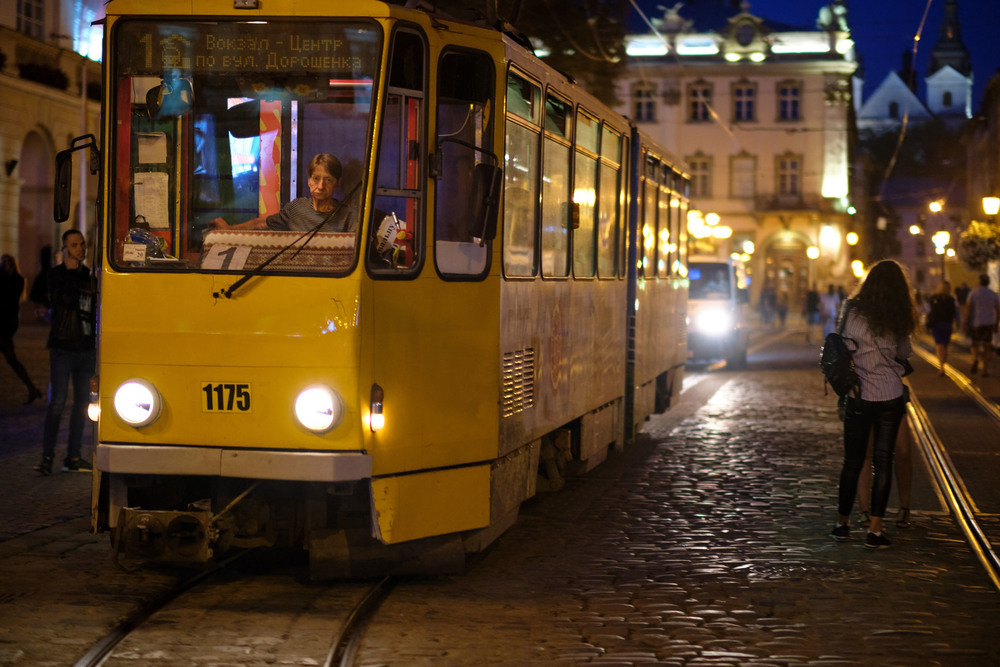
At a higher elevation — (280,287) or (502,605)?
(280,287)

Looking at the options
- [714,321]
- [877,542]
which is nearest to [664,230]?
[877,542]

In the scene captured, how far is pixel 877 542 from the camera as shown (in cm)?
900

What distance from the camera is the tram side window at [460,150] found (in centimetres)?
744

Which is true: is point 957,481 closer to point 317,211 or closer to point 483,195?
point 483,195

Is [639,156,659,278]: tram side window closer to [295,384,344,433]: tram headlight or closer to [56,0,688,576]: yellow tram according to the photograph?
[56,0,688,576]: yellow tram

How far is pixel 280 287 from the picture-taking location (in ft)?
22.9

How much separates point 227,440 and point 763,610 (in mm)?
2797

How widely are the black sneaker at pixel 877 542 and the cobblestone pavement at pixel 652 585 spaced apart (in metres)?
0.07

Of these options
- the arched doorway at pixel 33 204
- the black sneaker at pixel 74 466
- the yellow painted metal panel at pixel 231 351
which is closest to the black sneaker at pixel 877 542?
the yellow painted metal panel at pixel 231 351

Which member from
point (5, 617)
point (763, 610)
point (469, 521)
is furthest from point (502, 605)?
point (5, 617)

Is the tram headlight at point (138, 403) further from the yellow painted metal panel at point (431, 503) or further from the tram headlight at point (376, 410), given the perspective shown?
the yellow painted metal panel at point (431, 503)

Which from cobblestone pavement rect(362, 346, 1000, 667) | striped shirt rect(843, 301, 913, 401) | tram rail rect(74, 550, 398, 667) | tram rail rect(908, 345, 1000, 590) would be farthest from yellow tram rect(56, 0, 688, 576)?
tram rail rect(908, 345, 1000, 590)

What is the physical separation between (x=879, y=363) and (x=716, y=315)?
20114 millimetres

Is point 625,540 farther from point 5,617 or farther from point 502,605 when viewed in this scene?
point 5,617
